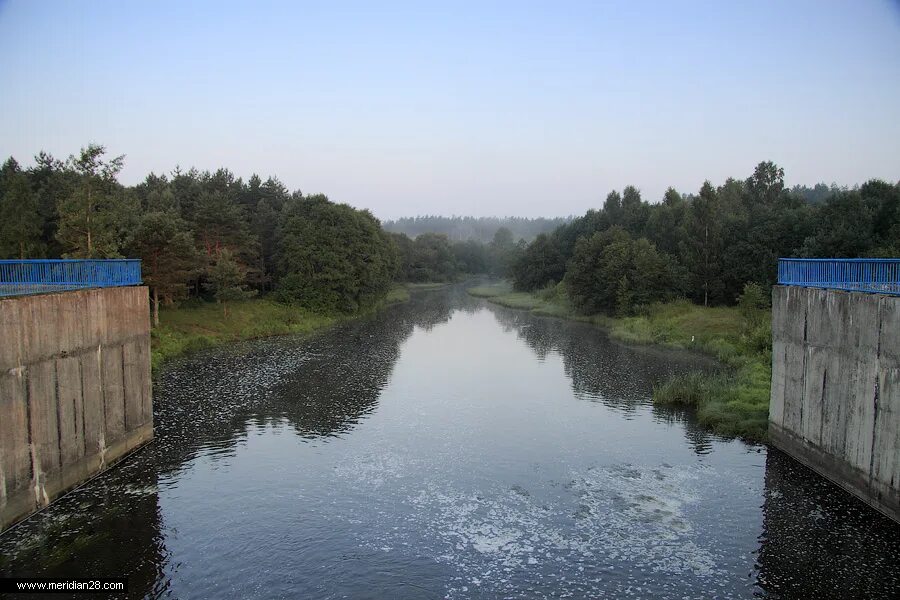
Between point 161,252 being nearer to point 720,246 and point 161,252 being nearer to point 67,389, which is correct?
point 67,389

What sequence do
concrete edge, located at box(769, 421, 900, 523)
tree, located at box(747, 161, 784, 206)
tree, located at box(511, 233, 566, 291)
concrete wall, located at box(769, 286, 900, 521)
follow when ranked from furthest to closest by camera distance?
1. tree, located at box(511, 233, 566, 291)
2. tree, located at box(747, 161, 784, 206)
3. concrete edge, located at box(769, 421, 900, 523)
4. concrete wall, located at box(769, 286, 900, 521)

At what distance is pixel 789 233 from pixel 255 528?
2184 inches

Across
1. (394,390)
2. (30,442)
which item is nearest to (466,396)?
(394,390)

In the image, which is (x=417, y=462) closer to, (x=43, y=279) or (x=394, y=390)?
(x=394, y=390)

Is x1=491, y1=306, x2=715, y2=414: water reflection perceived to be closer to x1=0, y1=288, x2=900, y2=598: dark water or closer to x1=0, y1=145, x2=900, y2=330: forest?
x1=0, y1=288, x2=900, y2=598: dark water

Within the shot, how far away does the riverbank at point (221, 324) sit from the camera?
43781mm

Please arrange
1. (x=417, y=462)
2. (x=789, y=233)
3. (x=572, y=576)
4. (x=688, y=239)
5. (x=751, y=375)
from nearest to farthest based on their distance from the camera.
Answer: (x=572, y=576) < (x=417, y=462) < (x=751, y=375) < (x=789, y=233) < (x=688, y=239)

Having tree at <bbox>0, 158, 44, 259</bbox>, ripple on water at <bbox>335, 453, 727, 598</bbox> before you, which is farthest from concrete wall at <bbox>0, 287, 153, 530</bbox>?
tree at <bbox>0, 158, 44, 259</bbox>

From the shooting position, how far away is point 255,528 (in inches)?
674

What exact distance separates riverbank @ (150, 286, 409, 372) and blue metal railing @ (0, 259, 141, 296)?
16.0m

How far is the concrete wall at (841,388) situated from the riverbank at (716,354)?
109 inches

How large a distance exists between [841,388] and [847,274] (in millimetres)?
3816

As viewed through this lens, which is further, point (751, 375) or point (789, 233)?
point (789, 233)

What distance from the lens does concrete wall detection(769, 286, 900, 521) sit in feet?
54.2
